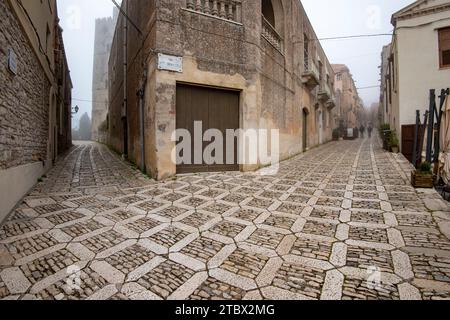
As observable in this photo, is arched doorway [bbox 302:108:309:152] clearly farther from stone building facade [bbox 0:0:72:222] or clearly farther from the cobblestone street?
stone building facade [bbox 0:0:72:222]

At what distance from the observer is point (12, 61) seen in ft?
12.1

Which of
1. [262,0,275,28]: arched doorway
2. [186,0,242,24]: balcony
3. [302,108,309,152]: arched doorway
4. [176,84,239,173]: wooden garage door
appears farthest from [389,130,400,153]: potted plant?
[186,0,242,24]: balcony

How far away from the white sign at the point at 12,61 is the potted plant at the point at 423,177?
7596 mm

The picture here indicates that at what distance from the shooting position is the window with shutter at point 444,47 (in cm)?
849

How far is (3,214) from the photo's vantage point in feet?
10.3

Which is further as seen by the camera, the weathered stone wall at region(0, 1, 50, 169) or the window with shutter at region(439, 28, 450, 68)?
the window with shutter at region(439, 28, 450, 68)

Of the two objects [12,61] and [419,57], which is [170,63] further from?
[419,57]

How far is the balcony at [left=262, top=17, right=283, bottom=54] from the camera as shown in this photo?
26.9 feet

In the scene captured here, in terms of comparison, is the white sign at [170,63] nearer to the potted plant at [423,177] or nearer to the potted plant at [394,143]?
the potted plant at [423,177]

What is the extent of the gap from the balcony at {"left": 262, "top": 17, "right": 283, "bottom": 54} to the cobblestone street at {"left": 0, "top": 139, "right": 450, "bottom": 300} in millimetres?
6497

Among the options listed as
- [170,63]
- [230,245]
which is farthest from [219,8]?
[230,245]

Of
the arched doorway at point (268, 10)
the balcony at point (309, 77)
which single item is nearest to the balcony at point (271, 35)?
the arched doorway at point (268, 10)

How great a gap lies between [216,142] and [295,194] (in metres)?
3.12

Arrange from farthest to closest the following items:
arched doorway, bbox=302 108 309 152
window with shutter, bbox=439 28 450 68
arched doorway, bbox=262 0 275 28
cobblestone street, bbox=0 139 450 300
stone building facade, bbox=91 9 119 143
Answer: stone building facade, bbox=91 9 119 143 → arched doorway, bbox=302 108 309 152 → arched doorway, bbox=262 0 275 28 → window with shutter, bbox=439 28 450 68 → cobblestone street, bbox=0 139 450 300
